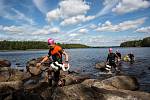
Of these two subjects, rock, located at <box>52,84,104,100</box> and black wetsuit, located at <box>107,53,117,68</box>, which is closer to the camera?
rock, located at <box>52,84,104,100</box>

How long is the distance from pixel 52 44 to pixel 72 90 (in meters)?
2.79

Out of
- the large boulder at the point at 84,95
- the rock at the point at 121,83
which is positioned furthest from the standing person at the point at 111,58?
the large boulder at the point at 84,95

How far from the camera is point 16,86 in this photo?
18.0 metres

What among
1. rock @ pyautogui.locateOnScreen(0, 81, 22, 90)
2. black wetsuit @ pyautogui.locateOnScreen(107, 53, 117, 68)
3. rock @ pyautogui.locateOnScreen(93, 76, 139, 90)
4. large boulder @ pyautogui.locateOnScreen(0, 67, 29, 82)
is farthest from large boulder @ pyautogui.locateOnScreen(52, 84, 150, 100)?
black wetsuit @ pyautogui.locateOnScreen(107, 53, 117, 68)

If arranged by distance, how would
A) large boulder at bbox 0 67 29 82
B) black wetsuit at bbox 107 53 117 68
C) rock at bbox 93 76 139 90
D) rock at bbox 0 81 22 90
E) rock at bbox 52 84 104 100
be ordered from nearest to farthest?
1. rock at bbox 52 84 104 100
2. rock at bbox 93 76 139 90
3. rock at bbox 0 81 22 90
4. large boulder at bbox 0 67 29 82
5. black wetsuit at bbox 107 53 117 68

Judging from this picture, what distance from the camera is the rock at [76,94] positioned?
34.2ft

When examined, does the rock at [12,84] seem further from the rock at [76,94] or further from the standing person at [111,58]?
the standing person at [111,58]

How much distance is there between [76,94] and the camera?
10.5 metres

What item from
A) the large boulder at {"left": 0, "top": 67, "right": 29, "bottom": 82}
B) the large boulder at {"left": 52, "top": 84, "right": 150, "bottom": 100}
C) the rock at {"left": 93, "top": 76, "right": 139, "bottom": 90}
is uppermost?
the large boulder at {"left": 52, "top": 84, "right": 150, "bottom": 100}

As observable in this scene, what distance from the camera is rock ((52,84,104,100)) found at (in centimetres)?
1044

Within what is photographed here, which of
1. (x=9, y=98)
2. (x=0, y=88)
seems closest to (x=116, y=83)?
(x=9, y=98)

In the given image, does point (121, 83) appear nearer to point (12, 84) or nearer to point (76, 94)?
point (76, 94)

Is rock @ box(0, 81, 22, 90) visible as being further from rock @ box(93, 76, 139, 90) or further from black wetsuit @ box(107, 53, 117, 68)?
black wetsuit @ box(107, 53, 117, 68)

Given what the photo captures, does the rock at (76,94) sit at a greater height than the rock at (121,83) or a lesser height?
greater
